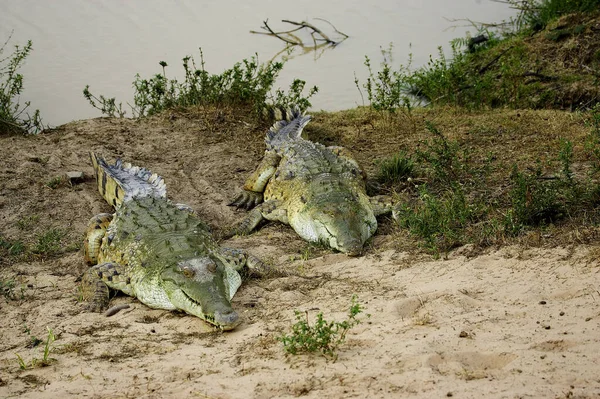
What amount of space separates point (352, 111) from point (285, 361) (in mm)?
7948

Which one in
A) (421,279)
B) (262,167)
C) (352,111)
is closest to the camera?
(421,279)

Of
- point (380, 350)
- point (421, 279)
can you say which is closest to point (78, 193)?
point (421, 279)

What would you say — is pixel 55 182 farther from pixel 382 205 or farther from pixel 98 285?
pixel 382 205

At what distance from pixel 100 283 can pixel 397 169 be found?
3868mm

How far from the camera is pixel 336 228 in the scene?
7098 millimetres

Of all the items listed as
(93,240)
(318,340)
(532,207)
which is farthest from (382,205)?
(318,340)

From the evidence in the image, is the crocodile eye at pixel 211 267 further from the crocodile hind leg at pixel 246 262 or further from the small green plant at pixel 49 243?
the small green plant at pixel 49 243

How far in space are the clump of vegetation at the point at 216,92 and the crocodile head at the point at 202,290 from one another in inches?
201

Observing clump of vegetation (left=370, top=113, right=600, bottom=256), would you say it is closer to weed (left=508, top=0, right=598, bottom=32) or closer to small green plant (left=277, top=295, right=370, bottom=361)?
small green plant (left=277, top=295, right=370, bottom=361)

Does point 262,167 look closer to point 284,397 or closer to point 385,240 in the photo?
point 385,240

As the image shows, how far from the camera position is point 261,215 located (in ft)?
26.6

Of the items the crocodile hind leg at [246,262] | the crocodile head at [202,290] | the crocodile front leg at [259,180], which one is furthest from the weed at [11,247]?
the crocodile front leg at [259,180]

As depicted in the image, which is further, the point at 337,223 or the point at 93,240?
the point at 337,223

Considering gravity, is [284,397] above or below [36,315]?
below
